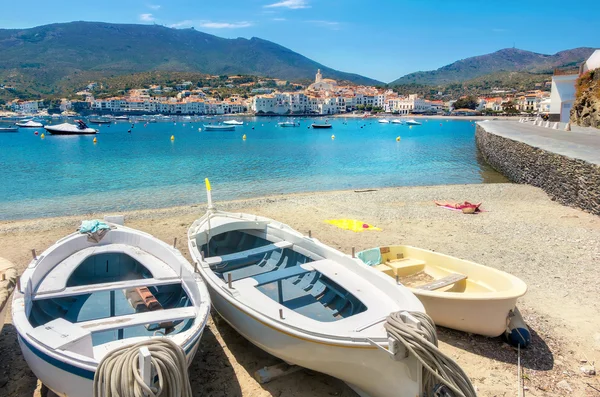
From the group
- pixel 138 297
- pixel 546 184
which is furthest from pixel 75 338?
pixel 546 184

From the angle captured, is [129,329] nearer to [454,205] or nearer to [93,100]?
[454,205]

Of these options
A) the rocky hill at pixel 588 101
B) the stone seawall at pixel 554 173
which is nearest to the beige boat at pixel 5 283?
the stone seawall at pixel 554 173

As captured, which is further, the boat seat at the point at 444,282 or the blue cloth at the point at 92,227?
the blue cloth at the point at 92,227

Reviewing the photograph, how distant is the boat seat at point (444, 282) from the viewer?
602cm

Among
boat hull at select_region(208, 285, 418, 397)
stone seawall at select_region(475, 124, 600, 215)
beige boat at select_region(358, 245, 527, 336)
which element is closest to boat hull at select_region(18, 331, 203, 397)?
boat hull at select_region(208, 285, 418, 397)

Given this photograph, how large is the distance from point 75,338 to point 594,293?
8168mm

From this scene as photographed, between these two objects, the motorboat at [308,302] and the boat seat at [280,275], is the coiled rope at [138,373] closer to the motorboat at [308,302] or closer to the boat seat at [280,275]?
the motorboat at [308,302]

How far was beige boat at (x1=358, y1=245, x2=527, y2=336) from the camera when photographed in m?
5.35

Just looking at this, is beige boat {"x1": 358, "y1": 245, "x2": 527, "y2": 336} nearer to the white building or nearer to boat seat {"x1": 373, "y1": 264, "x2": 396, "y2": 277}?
boat seat {"x1": 373, "y1": 264, "x2": 396, "y2": 277}

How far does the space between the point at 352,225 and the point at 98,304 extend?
787 centimetres

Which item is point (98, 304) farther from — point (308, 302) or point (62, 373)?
point (308, 302)

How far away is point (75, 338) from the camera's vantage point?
4.05m

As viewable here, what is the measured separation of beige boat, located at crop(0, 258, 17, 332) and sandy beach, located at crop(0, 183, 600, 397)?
0.92 meters

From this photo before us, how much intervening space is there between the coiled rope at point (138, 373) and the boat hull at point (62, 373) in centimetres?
38
